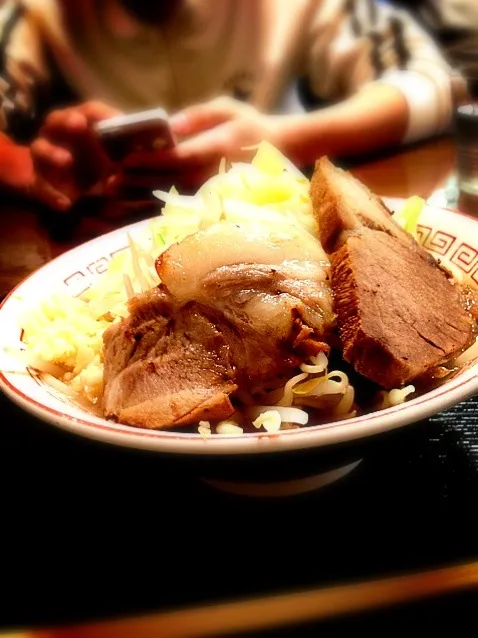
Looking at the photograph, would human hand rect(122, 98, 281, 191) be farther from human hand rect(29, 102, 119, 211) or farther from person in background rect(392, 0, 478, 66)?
person in background rect(392, 0, 478, 66)

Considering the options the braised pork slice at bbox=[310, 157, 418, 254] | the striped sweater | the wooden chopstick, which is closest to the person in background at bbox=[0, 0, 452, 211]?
the striped sweater

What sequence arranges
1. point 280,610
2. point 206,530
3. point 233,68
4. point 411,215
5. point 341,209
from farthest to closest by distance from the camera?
point 233,68, point 411,215, point 341,209, point 206,530, point 280,610

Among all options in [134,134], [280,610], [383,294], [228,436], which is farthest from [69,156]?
[280,610]

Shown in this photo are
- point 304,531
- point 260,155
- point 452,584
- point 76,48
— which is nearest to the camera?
point 452,584

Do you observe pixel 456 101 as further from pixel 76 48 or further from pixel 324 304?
pixel 76 48

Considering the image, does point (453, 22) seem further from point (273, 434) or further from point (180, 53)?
point (273, 434)

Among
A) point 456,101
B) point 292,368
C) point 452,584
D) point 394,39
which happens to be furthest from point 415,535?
point 394,39
